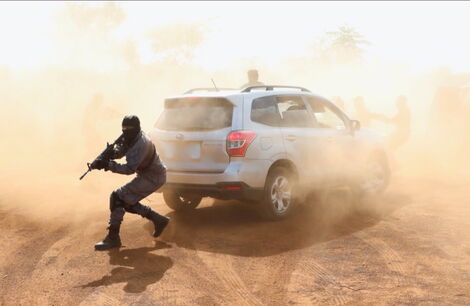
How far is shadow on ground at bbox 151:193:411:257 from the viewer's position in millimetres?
7512

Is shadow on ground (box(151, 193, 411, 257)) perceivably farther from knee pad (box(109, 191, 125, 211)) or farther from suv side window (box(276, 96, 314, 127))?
suv side window (box(276, 96, 314, 127))

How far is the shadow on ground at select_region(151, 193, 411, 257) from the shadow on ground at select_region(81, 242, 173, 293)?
0.62m

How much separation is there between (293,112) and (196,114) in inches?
64.1

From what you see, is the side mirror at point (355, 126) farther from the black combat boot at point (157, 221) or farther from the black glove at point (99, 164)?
the black glove at point (99, 164)

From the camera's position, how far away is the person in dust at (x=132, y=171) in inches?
278

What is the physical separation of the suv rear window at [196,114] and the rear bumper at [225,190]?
79 cm

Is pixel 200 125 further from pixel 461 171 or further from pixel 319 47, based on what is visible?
pixel 319 47

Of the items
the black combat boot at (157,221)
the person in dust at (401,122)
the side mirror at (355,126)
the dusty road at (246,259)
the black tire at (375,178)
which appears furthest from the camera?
the person in dust at (401,122)

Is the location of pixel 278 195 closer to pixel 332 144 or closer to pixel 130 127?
pixel 332 144

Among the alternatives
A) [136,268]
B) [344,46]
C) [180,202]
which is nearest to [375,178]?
[180,202]

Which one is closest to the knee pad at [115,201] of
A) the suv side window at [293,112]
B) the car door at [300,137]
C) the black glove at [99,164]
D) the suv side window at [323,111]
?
the black glove at [99,164]

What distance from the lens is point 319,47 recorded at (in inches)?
2404

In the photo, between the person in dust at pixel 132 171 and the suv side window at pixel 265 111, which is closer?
the person in dust at pixel 132 171

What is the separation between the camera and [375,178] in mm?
11016
